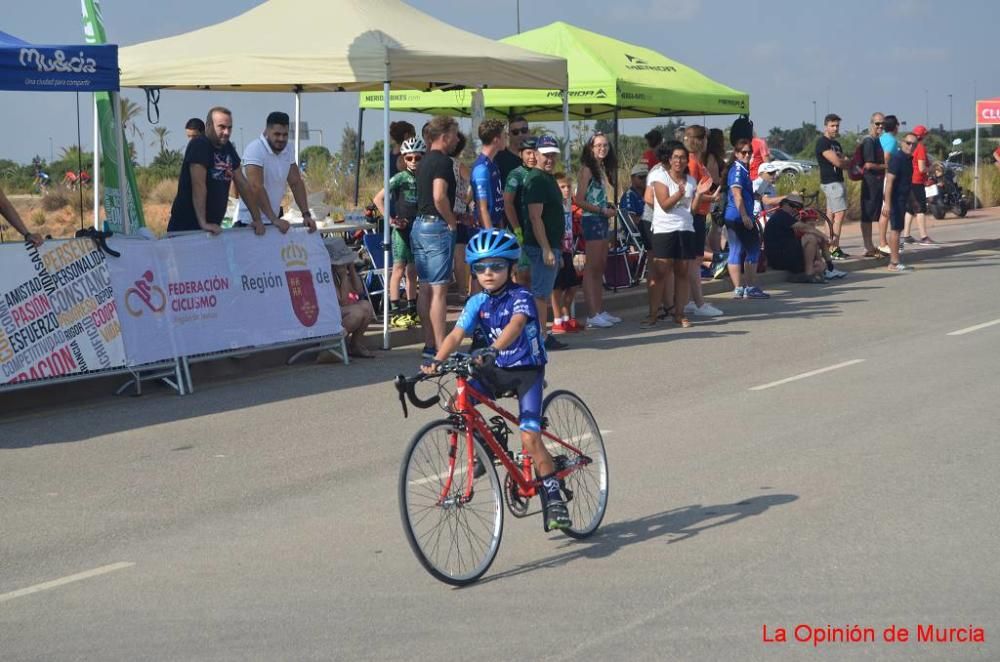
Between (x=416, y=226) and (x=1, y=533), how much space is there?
5.90 meters

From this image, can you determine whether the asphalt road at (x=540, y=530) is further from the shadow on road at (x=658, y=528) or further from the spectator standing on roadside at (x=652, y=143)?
the spectator standing on roadside at (x=652, y=143)

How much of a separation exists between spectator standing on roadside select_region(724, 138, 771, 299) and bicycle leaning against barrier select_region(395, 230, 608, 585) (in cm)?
1039

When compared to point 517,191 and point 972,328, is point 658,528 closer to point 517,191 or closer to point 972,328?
point 517,191

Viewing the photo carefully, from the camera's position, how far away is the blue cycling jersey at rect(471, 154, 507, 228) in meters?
12.6

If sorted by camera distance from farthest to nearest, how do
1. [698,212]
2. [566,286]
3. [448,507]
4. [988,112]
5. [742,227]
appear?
[988,112], [742,227], [698,212], [566,286], [448,507]

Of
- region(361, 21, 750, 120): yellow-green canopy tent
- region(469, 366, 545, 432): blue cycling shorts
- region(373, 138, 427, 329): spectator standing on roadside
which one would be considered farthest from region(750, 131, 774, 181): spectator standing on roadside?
region(469, 366, 545, 432): blue cycling shorts

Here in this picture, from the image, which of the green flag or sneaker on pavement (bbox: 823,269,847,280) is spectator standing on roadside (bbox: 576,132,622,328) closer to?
the green flag

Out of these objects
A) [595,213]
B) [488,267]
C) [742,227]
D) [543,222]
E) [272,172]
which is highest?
[272,172]

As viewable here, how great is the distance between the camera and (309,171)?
3238cm

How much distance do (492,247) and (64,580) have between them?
250 centimetres

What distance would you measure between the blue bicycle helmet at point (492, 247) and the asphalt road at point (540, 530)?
1420 millimetres

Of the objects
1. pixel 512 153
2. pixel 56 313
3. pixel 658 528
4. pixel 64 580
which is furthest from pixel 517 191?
pixel 64 580

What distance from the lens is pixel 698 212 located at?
1580 centimetres

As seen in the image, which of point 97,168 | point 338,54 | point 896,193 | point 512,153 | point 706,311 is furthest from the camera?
point 896,193
